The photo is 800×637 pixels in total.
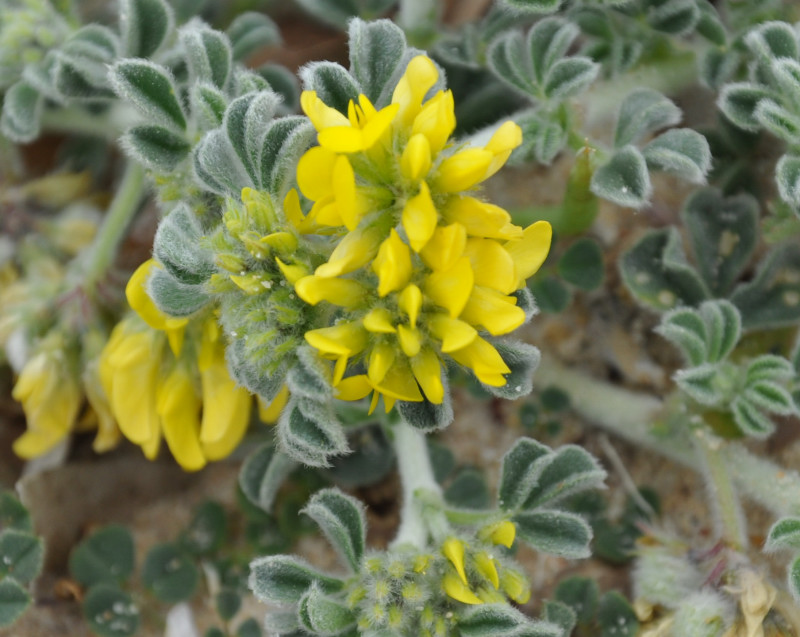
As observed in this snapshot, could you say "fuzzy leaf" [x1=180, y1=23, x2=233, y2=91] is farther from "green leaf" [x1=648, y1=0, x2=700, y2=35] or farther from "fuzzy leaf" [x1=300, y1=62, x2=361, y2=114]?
"green leaf" [x1=648, y1=0, x2=700, y2=35]

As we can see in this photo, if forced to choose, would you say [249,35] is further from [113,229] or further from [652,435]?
[652,435]

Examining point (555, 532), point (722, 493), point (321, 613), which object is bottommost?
point (722, 493)

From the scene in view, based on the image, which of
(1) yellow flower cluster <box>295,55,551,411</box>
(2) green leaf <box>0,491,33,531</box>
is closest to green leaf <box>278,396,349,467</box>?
(1) yellow flower cluster <box>295,55,551,411</box>

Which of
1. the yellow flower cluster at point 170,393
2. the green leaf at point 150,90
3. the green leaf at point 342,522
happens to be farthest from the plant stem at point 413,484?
the green leaf at point 150,90

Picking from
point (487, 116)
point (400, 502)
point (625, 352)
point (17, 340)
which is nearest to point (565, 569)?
point (400, 502)

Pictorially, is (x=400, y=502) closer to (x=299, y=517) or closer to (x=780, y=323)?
(x=299, y=517)

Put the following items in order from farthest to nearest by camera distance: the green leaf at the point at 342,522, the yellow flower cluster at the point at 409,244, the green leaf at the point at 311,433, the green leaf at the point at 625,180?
the green leaf at the point at 625,180 → the green leaf at the point at 342,522 → the green leaf at the point at 311,433 → the yellow flower cluster at the point at 409,244

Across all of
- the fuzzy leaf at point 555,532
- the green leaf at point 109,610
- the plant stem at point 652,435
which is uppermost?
the fuzzy leaf at point 555,532

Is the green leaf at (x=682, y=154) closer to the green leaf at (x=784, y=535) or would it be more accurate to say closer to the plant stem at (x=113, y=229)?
the green leaf at (x=784, y=535)

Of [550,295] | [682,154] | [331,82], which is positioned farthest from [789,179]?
[331,82]
